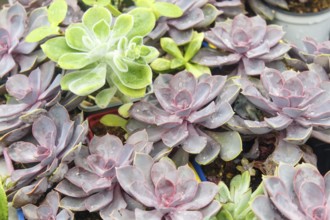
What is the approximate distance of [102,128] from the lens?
1.28 metres

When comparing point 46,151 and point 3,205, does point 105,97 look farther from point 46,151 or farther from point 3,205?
point 3,205

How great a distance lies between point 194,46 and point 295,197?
49 centimetres

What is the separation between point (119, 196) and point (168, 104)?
227 millimetres

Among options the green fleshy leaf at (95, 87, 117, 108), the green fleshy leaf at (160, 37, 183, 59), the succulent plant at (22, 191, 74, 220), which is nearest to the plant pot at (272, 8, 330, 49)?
the green fleshy leaf at (160, 37, 183, 59)

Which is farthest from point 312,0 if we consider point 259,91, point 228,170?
point 228,170

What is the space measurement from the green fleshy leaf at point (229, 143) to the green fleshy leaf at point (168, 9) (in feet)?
1.02

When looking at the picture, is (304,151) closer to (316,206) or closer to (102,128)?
(316,206)

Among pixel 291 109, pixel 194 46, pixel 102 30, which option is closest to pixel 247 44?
pixel 194 46

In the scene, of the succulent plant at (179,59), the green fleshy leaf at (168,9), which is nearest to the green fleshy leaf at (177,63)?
the succulent plant at (179,59)

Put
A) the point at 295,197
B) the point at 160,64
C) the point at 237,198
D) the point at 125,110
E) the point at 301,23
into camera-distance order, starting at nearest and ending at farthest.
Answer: the point at 295,197 → the point at 237,198 → the point at 125,110 → the point at 160,64 → the point at 301,23

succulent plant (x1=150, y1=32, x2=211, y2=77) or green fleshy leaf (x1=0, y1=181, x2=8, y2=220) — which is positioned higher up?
succulent plant (x1=150, y1=32, x2=211, y2=77)

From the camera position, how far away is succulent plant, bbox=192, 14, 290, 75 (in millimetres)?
1216

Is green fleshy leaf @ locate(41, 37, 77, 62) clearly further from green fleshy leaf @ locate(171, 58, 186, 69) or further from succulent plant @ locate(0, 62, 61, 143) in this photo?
green fleshy leaf @ locate(171, 58, 186, 69)

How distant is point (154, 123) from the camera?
1.11m
